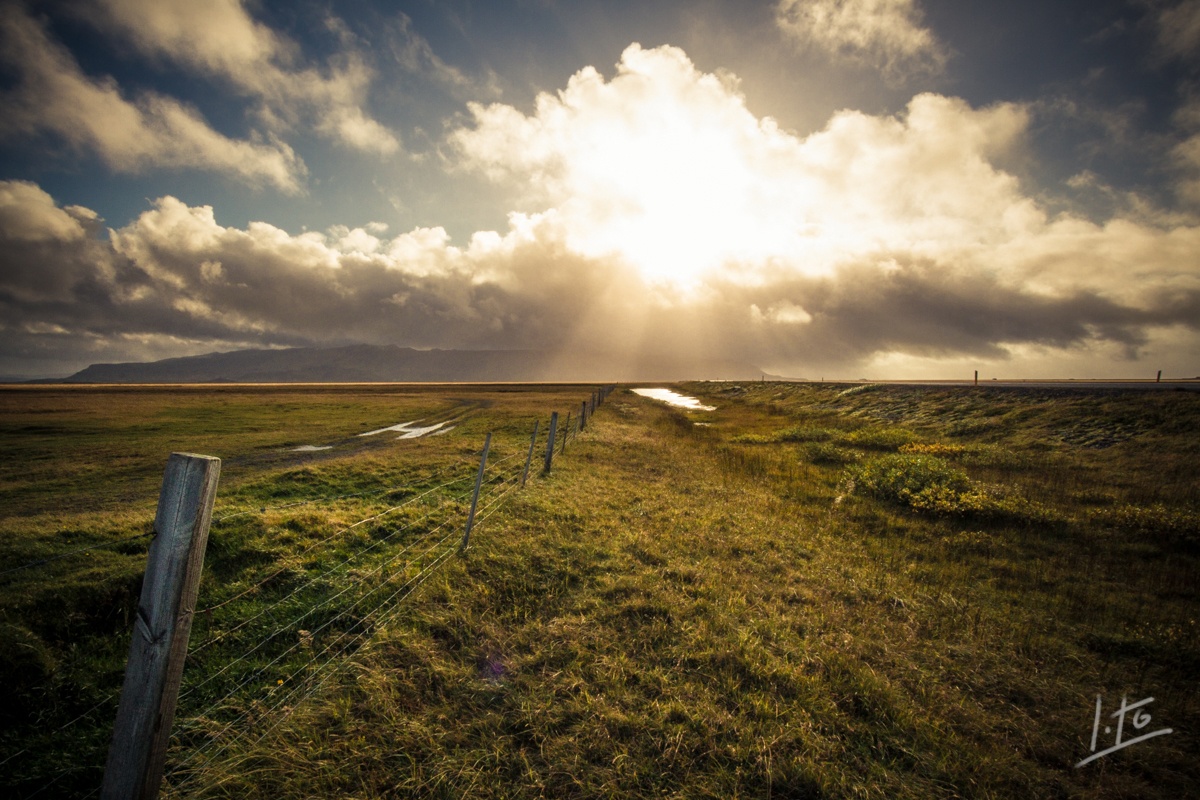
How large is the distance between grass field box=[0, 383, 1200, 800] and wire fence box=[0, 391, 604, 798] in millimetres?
46

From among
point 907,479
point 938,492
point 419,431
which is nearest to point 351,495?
point 907,479

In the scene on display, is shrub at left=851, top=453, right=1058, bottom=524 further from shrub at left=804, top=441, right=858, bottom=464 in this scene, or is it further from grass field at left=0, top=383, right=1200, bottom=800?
shrub at left=804, top=441, right=858, bottom=464

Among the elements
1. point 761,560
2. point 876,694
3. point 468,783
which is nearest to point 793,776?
point 876,694

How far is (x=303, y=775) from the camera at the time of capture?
4.25 m

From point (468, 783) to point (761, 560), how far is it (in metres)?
7.40

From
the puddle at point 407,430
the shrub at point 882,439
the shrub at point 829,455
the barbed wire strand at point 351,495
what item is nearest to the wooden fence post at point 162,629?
the barbed wire strand at point 351,495

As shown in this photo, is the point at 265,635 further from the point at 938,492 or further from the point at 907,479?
the point at 907,479

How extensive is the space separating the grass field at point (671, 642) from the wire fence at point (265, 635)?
1.8 inches

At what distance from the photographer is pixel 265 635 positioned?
682 centimetres

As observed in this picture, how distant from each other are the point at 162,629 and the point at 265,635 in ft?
16.2

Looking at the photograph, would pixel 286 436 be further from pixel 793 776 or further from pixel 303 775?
pixel 793 776

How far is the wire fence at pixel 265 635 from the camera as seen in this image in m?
4.57

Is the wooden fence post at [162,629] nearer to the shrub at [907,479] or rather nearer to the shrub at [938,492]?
the shrub at [938,492]

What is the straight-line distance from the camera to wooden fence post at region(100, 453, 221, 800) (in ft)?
9.52
